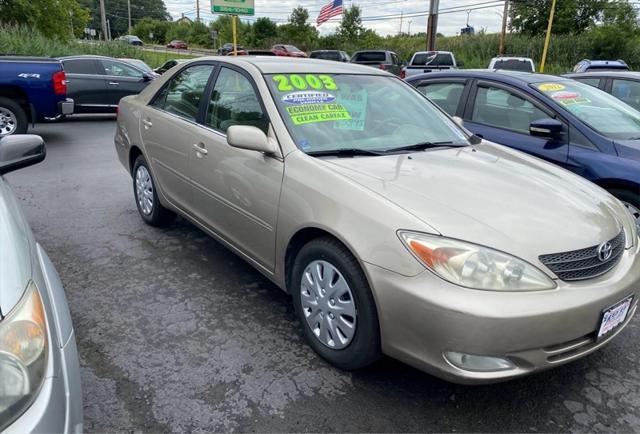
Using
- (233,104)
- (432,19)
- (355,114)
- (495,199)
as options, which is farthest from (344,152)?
(432,19)

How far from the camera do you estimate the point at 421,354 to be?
2.20m

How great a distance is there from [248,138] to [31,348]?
5.52 ft

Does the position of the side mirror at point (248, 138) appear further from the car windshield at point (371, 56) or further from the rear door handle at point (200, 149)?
the car windshield at point (371, 56)

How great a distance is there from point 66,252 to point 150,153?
1044 millimetres

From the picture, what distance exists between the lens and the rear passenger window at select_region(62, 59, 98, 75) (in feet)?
37.0

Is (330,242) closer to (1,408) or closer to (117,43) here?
(1,408)

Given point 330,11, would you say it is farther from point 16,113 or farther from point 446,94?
point 446,94

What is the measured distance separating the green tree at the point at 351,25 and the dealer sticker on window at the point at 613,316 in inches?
1691

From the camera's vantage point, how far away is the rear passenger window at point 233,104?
325 cm

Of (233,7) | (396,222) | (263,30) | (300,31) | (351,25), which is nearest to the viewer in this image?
(396,222)

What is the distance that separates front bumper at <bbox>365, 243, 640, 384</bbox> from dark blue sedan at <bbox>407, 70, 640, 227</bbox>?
209cm

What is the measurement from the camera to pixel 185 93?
4125 millimetres

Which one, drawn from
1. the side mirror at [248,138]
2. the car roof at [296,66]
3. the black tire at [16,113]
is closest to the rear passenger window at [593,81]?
the car roof at [296,66]

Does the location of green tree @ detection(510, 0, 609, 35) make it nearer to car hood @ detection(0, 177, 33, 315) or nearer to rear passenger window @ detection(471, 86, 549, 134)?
rear passenger window @ detection(471, 86, 549, 134)
